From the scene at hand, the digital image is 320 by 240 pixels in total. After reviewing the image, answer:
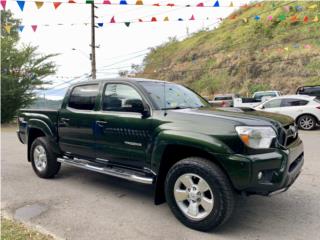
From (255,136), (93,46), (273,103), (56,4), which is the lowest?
(273,103)

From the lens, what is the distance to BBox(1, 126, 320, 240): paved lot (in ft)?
12.3

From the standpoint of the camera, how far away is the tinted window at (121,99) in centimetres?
440

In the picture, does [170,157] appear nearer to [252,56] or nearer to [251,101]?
[251,101]

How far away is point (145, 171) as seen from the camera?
14.4ft

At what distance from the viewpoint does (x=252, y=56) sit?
31.5 m

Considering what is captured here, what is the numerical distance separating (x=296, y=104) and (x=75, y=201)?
11.5 meters

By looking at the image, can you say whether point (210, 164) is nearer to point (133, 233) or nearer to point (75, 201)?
point (133, 233)

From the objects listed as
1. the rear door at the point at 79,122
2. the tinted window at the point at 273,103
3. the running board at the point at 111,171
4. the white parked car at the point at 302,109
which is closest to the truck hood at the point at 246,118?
the running board at the point at 111,171

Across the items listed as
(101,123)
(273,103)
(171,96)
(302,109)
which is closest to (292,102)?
(302,109)

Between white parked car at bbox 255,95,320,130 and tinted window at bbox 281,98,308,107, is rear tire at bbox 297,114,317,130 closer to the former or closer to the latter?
white parked car at bbox 255,95,320,130

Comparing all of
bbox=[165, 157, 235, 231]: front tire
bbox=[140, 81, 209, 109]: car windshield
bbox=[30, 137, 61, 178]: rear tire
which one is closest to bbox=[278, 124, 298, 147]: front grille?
bbox=[165, 157, 235, 231]: front tire

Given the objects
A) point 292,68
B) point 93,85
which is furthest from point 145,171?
point 292,68

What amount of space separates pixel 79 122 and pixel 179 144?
6.79 ft

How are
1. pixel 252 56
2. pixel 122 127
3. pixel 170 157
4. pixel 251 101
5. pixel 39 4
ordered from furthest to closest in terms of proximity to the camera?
pixel 252 56 → pixel 251 101 → pixel 39 4 → pixel 122 127 → pixel 170 157
